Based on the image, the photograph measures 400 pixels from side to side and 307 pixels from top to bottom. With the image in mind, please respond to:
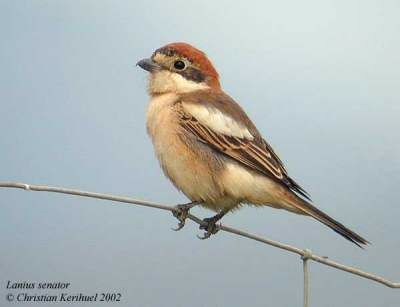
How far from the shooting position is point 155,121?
3.54 metres

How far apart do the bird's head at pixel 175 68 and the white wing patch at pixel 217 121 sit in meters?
0.31

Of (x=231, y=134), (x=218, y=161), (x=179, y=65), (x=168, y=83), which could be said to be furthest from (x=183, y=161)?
(x=179, y=65)

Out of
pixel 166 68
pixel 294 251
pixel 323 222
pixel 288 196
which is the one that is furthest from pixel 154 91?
pixel 294 251

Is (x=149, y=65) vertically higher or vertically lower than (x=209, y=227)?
higher

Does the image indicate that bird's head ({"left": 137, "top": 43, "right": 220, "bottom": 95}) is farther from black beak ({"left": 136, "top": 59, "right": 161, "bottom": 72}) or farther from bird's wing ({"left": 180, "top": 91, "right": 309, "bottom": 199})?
bird's wing ({"left": 180, "top": 91, "right": 309, "bottom": 199})

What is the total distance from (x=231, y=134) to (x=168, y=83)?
0.62 metres

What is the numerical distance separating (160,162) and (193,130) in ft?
0.80

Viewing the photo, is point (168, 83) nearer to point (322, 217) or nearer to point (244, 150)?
point (244, 150)

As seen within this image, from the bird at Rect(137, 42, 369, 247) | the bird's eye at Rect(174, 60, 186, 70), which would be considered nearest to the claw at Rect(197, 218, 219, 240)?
the bird at Rect(137, 42, 369, 247)

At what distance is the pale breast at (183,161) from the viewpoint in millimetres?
3326

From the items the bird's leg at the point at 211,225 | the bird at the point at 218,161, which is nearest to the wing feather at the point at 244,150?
the bird at the point at 218,161

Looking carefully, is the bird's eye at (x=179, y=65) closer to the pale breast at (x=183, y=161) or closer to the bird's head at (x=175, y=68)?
the bird's head at (x=175, y=68)

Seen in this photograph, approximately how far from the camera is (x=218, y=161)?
10.9 feet

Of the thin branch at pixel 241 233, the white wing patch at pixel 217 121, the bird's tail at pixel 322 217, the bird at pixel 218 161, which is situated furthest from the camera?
the white wing patch at pixel 217 121
